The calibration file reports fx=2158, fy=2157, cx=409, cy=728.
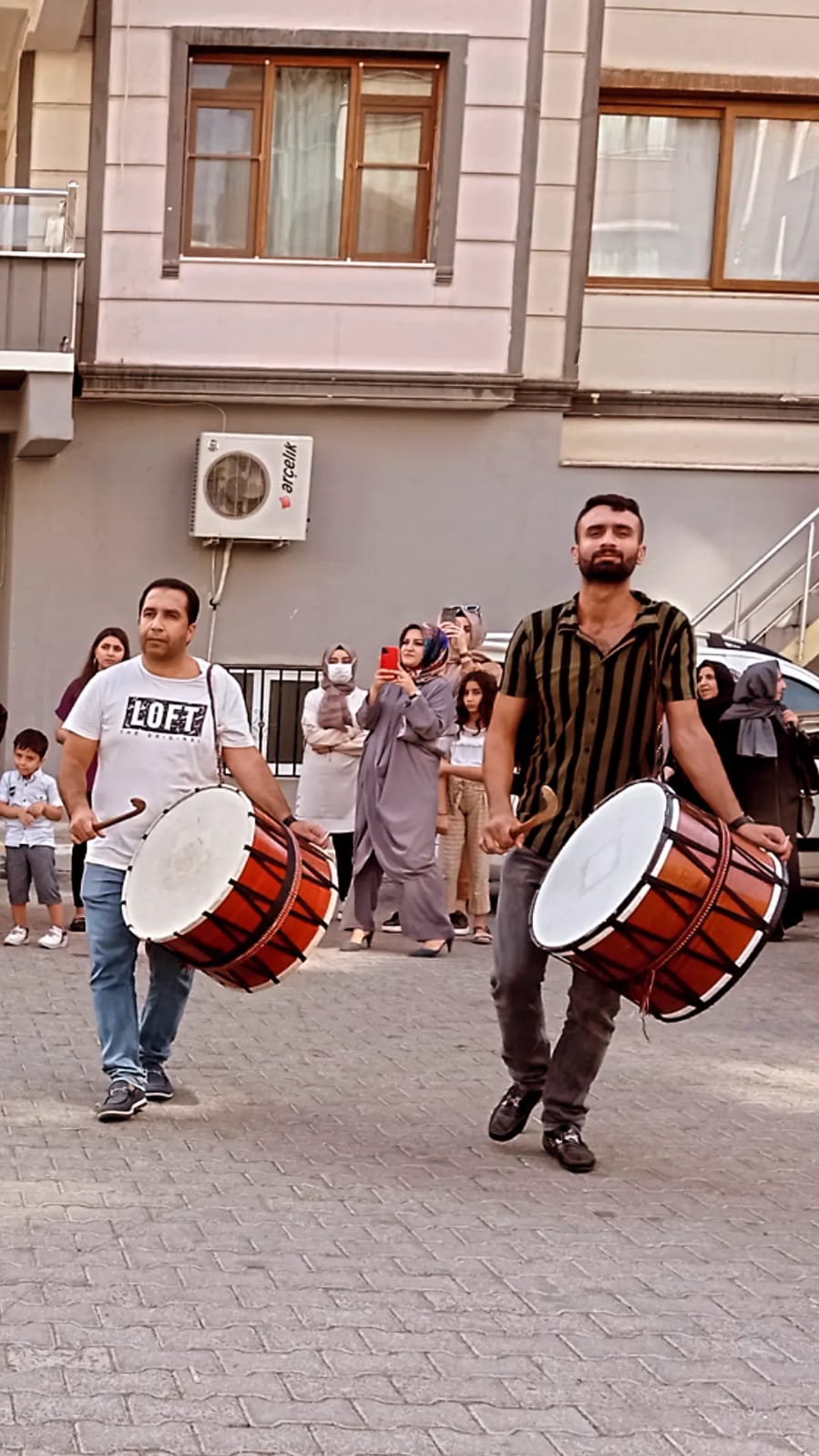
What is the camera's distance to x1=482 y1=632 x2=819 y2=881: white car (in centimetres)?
1438

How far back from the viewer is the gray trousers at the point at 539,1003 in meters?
6.72

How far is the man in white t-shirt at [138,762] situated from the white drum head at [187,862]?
24 cm

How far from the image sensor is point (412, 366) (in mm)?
17641

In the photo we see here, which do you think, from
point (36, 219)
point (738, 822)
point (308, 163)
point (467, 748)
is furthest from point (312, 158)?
point (738, 822)

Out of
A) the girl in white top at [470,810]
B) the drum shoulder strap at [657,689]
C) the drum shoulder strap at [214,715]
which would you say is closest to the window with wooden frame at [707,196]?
the girl in white top at [470,810]

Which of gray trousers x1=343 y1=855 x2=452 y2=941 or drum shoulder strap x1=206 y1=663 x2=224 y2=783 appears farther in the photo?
gray trousers x1=343 y1=855 x2=452 y2=941

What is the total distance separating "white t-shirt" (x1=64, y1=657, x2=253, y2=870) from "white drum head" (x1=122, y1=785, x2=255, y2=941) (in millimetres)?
222

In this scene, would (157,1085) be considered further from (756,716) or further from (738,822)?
(756,716)

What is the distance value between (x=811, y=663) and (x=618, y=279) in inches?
144

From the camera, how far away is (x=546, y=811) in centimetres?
648

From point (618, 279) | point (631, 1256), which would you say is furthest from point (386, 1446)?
point (618, 279)

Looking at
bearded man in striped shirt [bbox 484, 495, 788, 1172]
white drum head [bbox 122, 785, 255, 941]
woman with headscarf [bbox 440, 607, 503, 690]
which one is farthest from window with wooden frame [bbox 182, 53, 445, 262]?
bearded man in striped shirt [bbox 484, 495, 788, 1172]

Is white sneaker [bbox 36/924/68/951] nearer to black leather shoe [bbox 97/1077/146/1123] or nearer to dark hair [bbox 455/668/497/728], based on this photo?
dark hair [bbox 455/668/497/728]

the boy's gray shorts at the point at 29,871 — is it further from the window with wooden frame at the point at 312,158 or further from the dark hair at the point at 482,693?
the window with wooden frame at the point at 312,158
